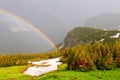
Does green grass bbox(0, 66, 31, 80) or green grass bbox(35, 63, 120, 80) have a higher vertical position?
green grass bbox(0, 66, 31, 80)

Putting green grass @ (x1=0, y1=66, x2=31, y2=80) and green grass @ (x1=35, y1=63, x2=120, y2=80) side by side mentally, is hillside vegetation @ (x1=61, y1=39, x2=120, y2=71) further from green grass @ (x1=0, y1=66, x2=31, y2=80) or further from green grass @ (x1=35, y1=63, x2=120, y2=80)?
green grass @ (x1=0, y1=66, x2=31, y2=80)

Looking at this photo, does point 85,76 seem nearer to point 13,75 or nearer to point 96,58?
point 96,58

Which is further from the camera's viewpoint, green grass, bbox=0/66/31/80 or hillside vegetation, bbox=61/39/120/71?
green grass, bbox=0/66/31/80

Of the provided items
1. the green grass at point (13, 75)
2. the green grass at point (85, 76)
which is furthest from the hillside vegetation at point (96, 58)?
the green grass at point (13, 75)

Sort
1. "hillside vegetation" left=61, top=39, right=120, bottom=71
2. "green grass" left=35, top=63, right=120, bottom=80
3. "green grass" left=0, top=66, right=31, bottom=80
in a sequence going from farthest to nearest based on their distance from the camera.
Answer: "green grass" left=0, top=66, right=31, bottom=80 < "hillside vegetation" left=61, top=39, right=120, bottom=71 < "green grass" left=35, top=63, right=120, bottom=80

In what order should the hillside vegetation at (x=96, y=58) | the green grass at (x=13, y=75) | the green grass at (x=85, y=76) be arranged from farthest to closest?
the green grass at (x=13, y=75) < the hillside vegetation at (x=96, y=58) < the green grass at (x=85, y=76)

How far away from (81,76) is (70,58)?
12.0 metres

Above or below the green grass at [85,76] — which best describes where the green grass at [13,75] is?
above

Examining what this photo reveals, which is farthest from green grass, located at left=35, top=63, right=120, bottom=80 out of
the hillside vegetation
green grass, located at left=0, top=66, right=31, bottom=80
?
green grass, located at left=0, top=66, right=31, bottom=80

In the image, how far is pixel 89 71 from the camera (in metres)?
54.4

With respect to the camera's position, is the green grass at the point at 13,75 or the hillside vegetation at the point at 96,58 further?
the green grass at the point at 13,75

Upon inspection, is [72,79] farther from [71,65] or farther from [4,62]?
[4,62]

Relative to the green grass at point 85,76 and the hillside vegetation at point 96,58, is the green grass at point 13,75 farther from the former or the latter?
the hillside vegetation at point 96,58

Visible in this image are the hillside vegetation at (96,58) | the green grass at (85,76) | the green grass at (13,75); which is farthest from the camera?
the green grass at (13,75)
